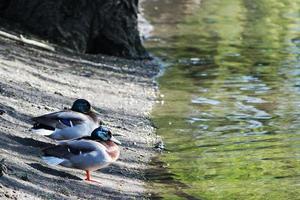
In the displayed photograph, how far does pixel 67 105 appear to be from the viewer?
14961mm

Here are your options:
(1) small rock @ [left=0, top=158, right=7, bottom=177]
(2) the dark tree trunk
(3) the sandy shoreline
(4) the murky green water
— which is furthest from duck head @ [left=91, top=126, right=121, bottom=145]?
(2) the dark tree trunk

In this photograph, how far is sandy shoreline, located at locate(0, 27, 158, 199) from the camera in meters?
10.3

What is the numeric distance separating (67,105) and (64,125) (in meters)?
3.78

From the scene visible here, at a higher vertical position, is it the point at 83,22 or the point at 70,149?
the point at 70,149

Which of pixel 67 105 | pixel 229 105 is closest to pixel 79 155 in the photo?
pixel 67 105

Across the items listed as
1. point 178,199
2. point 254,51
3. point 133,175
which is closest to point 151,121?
point 133,175

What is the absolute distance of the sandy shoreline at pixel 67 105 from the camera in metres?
10.3

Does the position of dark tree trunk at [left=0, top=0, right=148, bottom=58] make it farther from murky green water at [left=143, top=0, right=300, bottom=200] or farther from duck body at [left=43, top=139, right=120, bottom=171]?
duck body at [left=43, top=139, right=120, bottom=171]

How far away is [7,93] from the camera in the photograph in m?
Result: 14.2

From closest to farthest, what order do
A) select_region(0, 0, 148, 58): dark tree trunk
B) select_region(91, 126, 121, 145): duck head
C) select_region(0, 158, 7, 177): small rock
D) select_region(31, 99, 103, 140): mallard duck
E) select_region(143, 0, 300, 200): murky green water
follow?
select_region(0, 158, 7, 177): small rock, select_region(91, 126, 121, 145): duck head, select_region(31, 99, 103, 140): mallard duck, select_region(143, 0, 300, 200): murky green water, select_region(0, 0, 148, 58): dark tree trunk

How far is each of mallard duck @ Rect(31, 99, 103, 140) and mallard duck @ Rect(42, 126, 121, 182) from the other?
530 mm

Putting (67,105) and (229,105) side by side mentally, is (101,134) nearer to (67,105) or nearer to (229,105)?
(67,105)

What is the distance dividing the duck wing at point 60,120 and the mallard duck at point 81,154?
1.88ft

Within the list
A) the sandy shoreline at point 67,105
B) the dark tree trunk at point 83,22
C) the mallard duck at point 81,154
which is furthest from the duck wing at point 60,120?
the dark tree trunk at point 83,22
